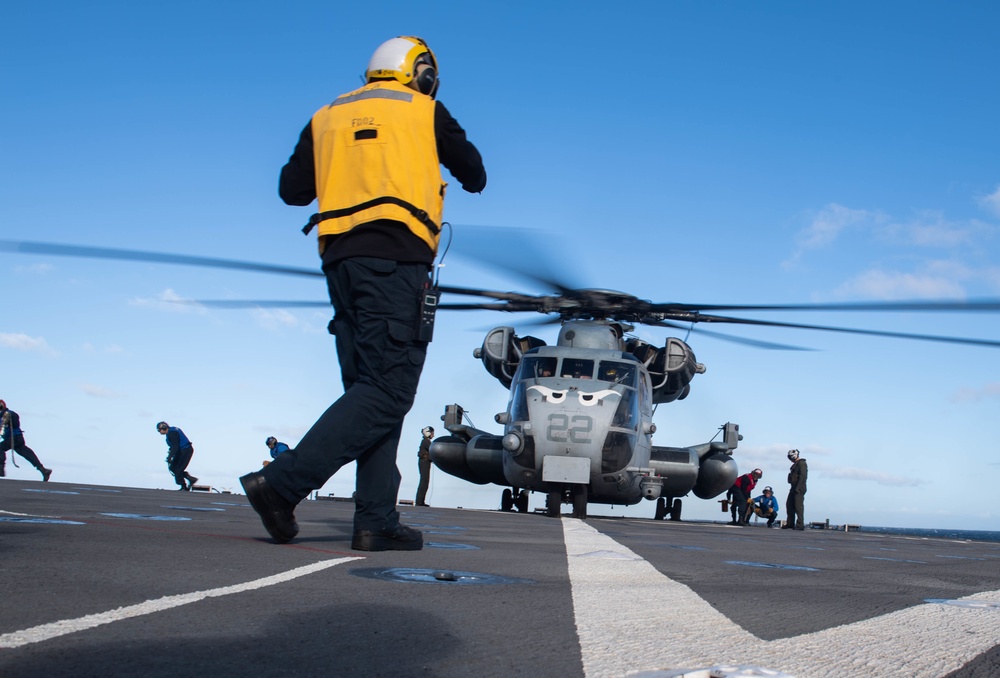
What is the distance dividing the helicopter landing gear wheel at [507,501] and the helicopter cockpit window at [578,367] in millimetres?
4797

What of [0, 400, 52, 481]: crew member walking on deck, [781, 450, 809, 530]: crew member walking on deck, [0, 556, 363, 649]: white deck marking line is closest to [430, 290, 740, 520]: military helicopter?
[781, 450, 809, 530]: crew member walking on deck

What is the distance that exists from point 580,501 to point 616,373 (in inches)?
88.9

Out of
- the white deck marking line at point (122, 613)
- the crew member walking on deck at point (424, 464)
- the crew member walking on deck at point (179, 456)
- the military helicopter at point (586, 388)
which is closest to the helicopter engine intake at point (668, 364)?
the military helicopter at point (586, 388)

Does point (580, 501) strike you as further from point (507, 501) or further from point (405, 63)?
point (405, 63)

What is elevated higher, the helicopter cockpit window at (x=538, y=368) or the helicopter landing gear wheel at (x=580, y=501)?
the helicopter cockpit window at (x=538, y=368)

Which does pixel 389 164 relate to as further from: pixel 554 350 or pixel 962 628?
pixel 554 350

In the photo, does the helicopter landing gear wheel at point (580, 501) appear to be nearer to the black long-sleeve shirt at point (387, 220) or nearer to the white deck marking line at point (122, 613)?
the black long-sleeve shirt at point (387, 220)

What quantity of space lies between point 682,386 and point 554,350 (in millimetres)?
3575

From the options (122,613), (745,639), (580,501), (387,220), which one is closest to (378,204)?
(387,220)

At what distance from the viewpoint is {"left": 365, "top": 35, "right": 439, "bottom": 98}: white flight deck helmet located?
190 inches

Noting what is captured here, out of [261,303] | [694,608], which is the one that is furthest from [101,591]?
[261,303]

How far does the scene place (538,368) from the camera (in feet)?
53.8

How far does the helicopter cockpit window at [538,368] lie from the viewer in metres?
16.3

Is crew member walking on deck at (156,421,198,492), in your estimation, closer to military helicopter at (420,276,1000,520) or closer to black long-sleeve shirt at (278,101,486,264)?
military helicopter at (420,276,1000,520)
